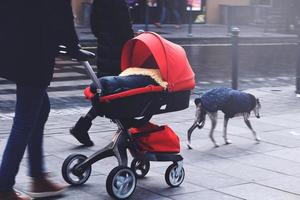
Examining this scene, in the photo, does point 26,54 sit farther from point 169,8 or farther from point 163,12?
point 169,8

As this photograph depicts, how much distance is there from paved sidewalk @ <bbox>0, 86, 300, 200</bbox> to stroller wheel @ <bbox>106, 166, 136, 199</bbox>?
0.13m

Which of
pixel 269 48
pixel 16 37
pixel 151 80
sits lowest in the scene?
pixel 269 48

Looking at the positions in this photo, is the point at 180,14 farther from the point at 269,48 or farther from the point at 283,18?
the point at 269,48

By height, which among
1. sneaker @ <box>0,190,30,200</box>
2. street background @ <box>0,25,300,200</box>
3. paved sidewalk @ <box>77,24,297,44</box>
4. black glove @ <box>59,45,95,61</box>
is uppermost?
black glove @ <box>59,45,95,61</box>

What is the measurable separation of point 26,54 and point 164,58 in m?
1.17

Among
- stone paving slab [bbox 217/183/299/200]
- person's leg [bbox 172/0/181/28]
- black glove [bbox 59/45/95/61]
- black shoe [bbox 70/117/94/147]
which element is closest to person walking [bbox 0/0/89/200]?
black glove [bbox 59/45/95/61]

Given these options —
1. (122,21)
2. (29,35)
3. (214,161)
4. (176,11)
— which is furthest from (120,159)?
(176,11)

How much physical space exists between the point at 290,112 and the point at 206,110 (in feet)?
→ 9.21

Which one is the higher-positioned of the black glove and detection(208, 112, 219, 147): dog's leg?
the black glove

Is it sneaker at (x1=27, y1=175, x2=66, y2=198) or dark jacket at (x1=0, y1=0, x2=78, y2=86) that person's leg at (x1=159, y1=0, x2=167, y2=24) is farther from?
dark jacket at (x1=0, y1=0, x2=78, y2=86)

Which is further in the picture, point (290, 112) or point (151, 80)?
point (290, 112)

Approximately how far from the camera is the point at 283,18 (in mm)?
28938

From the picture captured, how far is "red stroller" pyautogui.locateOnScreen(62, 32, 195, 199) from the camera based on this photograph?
18.3 ft

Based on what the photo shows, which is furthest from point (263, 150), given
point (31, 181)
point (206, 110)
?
point (31, 181)
